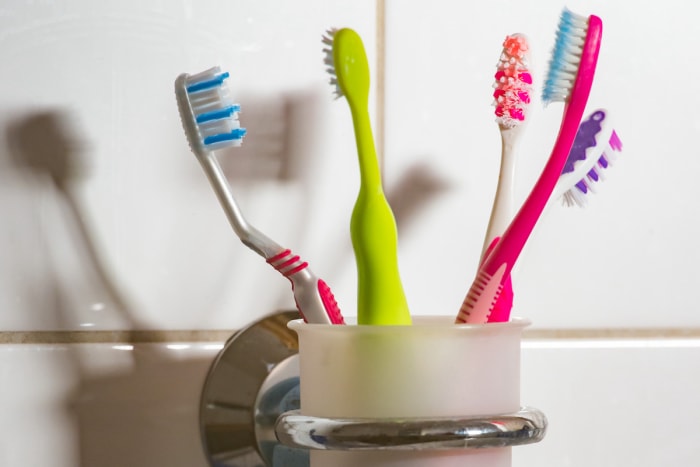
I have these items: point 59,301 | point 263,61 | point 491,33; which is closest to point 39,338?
point 59,301

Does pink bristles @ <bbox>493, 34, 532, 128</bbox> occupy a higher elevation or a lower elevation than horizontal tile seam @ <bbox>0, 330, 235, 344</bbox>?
higher

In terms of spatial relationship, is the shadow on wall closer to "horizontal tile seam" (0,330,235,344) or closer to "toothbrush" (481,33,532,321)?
"horizontal tile seam" (0,330,235,344)

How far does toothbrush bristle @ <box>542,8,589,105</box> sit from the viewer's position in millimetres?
358

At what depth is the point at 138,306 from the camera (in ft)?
1.43

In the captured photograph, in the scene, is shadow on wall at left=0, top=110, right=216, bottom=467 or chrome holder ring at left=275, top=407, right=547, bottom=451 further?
shadow on wall at left=0, top=110, right=216, bottom=467

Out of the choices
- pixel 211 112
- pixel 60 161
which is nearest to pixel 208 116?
pixel 211 112

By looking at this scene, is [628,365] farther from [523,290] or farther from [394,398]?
[394,398]

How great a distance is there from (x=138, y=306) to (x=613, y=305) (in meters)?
0.25

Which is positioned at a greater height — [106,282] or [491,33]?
[491,33]

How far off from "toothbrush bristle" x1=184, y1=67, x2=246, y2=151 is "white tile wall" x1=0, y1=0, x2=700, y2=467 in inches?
2.5

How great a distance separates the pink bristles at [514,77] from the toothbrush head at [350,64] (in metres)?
0.06

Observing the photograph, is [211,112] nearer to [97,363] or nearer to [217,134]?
[217,134]

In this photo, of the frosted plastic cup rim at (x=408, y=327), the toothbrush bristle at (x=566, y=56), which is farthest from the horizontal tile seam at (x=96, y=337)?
the toothbrush bristle at (x=566, y=56)

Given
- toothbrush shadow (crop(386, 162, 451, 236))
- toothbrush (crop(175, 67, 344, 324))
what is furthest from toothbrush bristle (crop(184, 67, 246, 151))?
toothbrush shadow (crop(386, 162, 451, 236))
